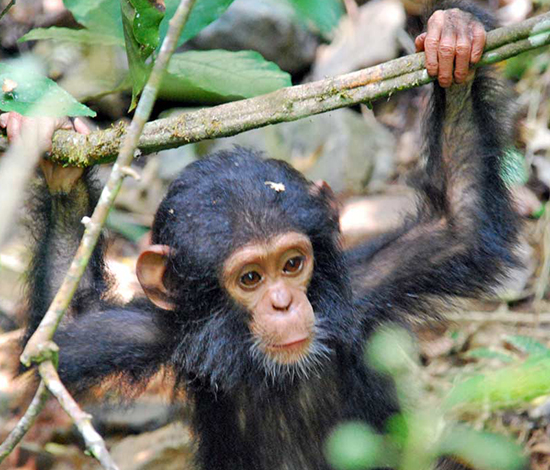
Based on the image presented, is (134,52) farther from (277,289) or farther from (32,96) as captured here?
(277,289)

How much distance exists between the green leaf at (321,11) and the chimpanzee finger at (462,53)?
6.65 feet

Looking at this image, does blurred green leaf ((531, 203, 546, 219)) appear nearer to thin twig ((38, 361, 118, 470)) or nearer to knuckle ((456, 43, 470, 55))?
knuckle ((456, 43, 470, 55))

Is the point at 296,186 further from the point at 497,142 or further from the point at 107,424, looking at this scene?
the point at 107,424

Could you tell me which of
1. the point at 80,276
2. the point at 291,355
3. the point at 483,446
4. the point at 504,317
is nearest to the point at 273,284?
the point at 291,355

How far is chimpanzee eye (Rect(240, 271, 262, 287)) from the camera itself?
5051mm

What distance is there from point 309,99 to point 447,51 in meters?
0.81

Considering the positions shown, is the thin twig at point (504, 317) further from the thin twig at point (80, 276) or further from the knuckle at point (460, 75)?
the thin twig at point (80, 276)

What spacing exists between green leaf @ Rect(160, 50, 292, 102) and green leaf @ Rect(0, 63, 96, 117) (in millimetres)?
727

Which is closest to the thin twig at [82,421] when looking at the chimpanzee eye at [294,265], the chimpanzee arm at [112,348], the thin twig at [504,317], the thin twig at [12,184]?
the thin twig at [12,184]

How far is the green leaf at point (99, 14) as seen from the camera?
4.55 m

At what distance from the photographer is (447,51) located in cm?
447

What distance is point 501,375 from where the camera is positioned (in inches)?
102

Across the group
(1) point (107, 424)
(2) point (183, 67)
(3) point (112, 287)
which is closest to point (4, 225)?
(2) point (183, 67)

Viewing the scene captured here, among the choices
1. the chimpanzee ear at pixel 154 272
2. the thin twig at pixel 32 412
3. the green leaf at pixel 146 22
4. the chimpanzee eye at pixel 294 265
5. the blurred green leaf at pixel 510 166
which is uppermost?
the green leaf at pixel 146 22
